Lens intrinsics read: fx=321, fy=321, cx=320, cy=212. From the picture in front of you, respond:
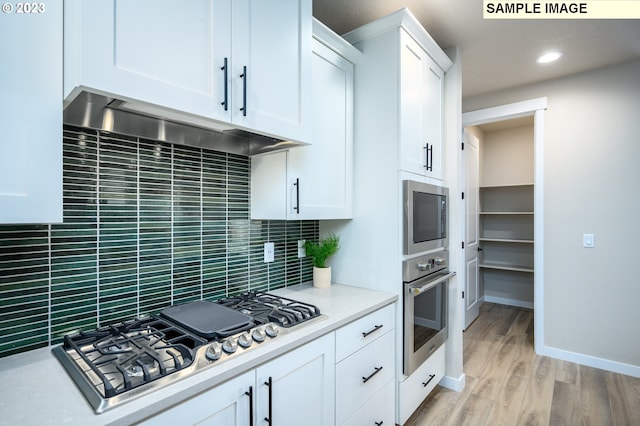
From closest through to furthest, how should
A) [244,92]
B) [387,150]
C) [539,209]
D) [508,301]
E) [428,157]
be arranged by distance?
[244,92] < [387,150] < [428,157] < [539,209] < [508,301]

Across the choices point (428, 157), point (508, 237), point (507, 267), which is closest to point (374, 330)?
point (428, 157)

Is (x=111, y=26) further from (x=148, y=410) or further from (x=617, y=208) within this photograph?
(x=617, y=208)

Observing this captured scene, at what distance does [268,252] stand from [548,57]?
105 inches

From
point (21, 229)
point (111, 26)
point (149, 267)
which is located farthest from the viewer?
point (149, 267)

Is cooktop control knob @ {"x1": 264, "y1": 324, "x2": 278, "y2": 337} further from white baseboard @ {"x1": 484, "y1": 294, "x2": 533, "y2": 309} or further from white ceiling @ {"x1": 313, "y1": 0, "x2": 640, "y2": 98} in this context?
white baseboard @ {"x1": 484, "y1": 294, "x2": 533, "y2": 309}

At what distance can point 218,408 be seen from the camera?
943 millimetres

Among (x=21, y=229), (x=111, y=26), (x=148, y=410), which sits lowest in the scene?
(x=148, y=410)

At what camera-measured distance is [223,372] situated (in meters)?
0.94

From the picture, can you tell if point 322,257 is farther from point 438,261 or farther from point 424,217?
point 438,261

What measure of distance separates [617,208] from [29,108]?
3759mm

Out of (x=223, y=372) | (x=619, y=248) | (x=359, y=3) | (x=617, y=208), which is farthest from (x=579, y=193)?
(x=223, y=372)

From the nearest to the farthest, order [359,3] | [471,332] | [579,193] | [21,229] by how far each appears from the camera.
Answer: [21,229], [359,3], [579,193], [471,332]

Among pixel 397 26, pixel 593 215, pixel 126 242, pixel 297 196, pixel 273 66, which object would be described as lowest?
pixel 126 242

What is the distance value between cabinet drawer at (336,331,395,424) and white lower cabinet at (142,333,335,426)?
2.9 inches
